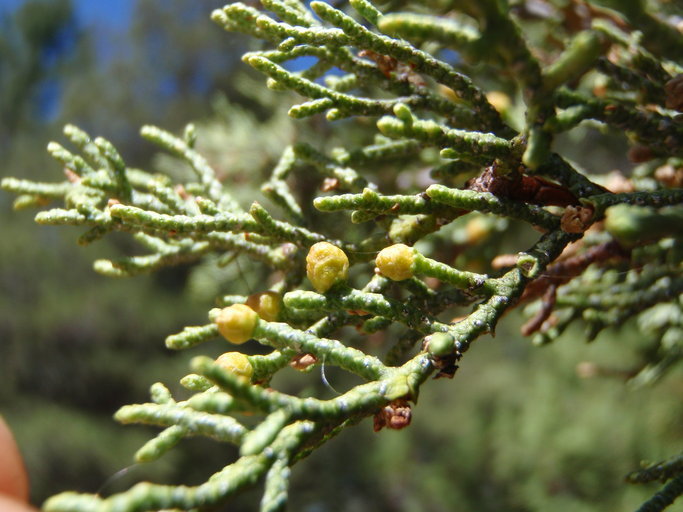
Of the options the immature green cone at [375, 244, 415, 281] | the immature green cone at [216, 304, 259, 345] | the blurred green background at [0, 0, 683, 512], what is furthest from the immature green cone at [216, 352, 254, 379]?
the blurred green background at [0, 0, 683, 512]

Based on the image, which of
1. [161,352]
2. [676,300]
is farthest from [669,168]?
[161,352]

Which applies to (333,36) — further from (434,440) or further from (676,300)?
(434,440)

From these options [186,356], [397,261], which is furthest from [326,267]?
[186,356]

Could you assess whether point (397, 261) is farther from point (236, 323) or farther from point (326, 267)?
point (236, 323)

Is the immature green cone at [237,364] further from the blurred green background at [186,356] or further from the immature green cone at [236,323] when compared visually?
the blurred green background at [186,356]

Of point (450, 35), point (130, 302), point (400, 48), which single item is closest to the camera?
point (450, 35)

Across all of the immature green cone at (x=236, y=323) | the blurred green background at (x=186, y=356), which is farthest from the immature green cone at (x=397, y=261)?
the blurred green background at (x=186, y=356)
